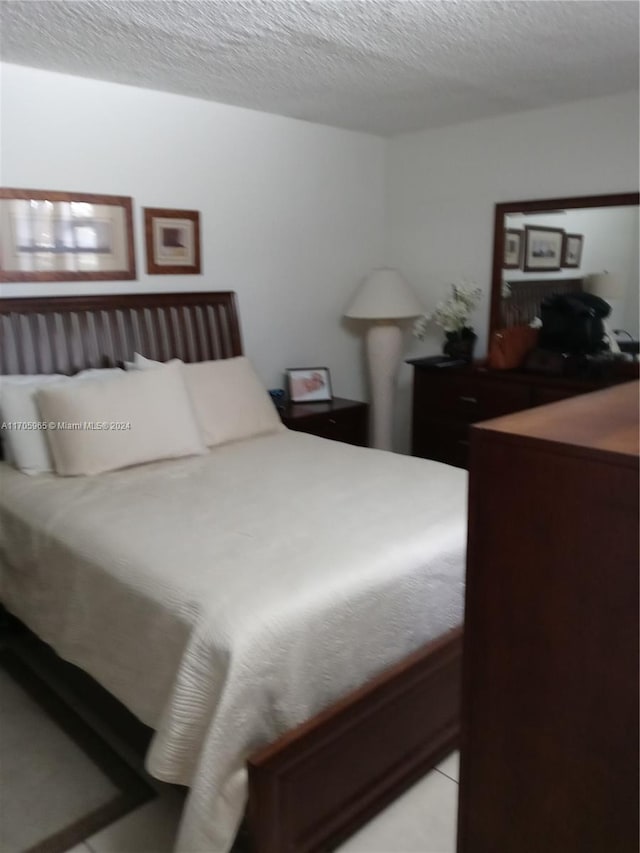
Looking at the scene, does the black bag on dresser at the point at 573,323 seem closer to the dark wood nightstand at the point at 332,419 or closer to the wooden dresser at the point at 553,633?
the dark wood nightstand at the point at 332,419

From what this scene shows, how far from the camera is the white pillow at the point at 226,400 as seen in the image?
10.2 ft

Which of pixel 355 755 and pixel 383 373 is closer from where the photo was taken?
pixel 355 755

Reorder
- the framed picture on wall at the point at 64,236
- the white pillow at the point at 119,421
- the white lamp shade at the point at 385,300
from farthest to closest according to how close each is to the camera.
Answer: the white lamp shade at the point at 385,300 < the framed picture on wall at the point at 64,236 < the white pillow at the point at 119,421

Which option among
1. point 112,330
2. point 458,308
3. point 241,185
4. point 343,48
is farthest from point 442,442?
point 343,48

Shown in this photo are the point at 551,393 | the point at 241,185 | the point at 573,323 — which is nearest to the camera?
the point at 551,393

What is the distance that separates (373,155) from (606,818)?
13.9 feet

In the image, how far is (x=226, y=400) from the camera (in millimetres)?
3207

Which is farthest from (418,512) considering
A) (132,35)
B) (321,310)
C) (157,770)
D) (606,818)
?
(321,310)

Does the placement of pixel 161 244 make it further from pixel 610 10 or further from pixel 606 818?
pixel 606 818

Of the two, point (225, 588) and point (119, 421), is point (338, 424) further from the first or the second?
point (225, 588)

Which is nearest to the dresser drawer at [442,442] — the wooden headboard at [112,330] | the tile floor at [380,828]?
the wooden headboard at [112,330]

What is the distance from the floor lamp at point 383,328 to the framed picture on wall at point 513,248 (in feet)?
1.89

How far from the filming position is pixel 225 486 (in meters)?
2.52

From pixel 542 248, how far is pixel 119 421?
251 centimetres
